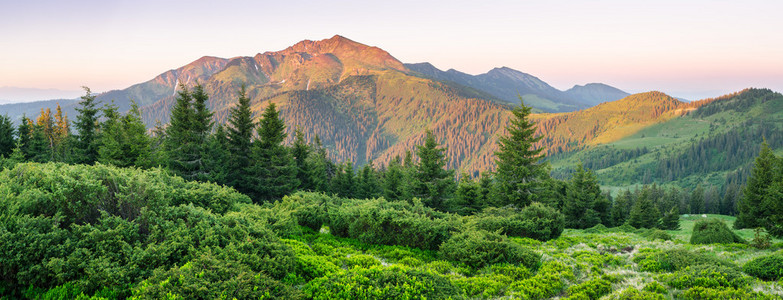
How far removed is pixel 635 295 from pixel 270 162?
30288mm

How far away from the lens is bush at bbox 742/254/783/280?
8797 mm

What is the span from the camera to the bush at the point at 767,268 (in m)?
8.80

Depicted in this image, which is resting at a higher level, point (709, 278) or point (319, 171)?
point (709, 278)

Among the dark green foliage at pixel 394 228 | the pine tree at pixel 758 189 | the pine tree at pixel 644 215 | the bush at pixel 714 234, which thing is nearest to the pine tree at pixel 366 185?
the pine tree at pixel 644 215

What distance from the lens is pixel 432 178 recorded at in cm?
3416

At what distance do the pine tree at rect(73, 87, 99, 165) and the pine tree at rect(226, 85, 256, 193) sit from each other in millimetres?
10402

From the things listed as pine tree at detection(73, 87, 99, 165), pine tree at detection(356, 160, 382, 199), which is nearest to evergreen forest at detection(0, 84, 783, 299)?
pine tree at detection(73, 87, 99, 165)

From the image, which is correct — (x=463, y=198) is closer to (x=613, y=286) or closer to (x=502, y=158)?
(x=502, y=158)

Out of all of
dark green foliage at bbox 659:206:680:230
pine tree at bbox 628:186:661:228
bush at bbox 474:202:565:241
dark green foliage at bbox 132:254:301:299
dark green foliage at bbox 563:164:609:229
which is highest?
dark green foliage at bbox 132:254:301:299

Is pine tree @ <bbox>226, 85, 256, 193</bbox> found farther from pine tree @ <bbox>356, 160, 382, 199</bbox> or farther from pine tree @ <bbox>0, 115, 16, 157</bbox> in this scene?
pine tree @ <bbox>0, 115, 16, 157</bbox>

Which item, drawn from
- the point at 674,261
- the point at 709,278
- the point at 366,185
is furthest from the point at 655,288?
the point at 366,185

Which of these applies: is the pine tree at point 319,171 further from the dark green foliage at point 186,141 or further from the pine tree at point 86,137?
the pine tree at point 86,137

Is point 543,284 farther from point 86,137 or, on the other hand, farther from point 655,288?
point 86,137

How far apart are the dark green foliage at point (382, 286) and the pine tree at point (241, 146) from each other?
27.9m
